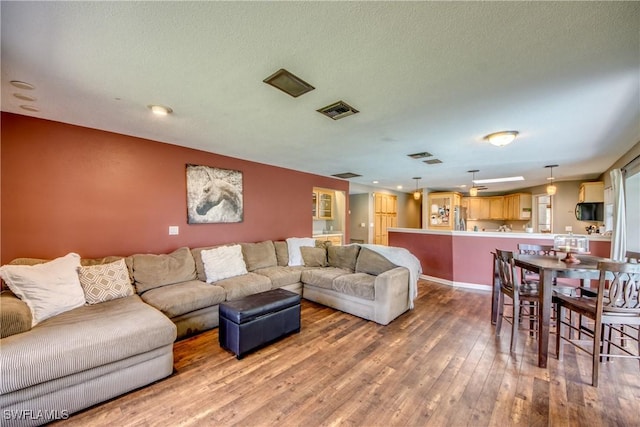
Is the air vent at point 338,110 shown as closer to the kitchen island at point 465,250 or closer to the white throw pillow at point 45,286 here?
the white throw pillow at point 45,286

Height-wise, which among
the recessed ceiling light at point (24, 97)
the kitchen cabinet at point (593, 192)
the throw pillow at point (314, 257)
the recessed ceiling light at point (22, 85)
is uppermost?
the recessed ceiling light at point (22, 85)

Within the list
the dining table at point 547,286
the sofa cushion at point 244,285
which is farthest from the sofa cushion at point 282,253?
the dining table at point 547,286

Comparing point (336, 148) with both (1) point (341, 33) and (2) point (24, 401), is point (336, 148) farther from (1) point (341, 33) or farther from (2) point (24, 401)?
(2) point (24, 401)

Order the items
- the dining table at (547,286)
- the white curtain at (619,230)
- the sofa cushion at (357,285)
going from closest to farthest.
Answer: the dining table at (547,286) < the sofa cushion at (357,285) < the white curtain at (619,230)

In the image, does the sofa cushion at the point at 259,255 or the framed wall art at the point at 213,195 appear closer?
the framed wall art at the point at 213,195

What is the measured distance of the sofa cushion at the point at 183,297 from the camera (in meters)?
2.71

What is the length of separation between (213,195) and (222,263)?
3.91ft

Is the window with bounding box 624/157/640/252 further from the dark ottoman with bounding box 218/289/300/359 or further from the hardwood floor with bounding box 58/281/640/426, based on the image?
the dark ottoman with bounding box 218/289/300/359

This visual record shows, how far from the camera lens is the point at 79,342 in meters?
1.79

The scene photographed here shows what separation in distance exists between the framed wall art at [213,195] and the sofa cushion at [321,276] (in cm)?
154

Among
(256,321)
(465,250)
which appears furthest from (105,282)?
(465,250)

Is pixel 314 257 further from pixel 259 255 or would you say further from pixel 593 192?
pixel 593 192

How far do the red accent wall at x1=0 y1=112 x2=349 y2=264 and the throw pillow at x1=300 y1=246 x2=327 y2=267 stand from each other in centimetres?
128
